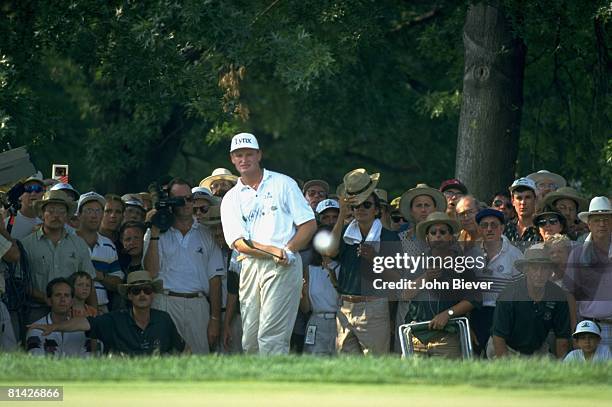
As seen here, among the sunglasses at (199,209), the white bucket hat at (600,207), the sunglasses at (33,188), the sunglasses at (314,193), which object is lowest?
the white bucket hat at (600,207)

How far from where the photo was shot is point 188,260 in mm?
14758

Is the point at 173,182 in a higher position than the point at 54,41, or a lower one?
lower

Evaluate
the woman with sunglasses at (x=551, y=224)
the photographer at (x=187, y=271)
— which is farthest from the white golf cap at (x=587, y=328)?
the photographer at (x=187, y=271)

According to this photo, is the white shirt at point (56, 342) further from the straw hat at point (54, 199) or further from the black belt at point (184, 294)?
the straw hat at point (54, 199)

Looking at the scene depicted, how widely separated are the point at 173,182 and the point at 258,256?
10.9ft

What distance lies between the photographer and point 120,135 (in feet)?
84.4

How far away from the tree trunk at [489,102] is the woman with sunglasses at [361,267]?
533cm

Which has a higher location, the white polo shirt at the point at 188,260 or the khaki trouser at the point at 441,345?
the white polo shirt at the point at 188,260

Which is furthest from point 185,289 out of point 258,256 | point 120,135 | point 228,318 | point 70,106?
point 70,106

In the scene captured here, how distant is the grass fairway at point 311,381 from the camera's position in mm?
9328

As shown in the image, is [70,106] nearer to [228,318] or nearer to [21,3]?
[21,3]

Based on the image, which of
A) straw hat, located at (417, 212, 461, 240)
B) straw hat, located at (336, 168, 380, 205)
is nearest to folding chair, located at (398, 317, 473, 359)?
straw hat, located at (417, 212, 461, 240)

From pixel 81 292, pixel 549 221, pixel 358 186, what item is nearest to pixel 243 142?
pixel 358 186

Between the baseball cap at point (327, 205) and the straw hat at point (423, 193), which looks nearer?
the baseball cap at point (327, 205)
